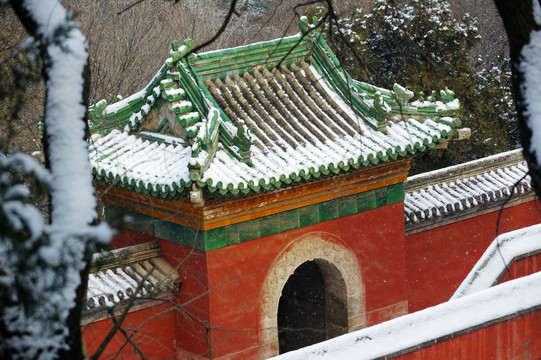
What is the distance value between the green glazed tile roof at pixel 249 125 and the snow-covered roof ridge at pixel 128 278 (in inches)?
28.7

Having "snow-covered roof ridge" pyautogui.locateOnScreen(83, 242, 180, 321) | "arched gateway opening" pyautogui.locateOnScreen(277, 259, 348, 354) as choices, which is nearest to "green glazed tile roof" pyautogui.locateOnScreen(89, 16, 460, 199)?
"snow-covered roof ridge" pyautogui.locateOnScreen(83, 242, 180, 321)

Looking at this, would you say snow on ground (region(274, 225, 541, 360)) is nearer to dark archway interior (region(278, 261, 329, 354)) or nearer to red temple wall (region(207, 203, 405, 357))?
red temple wall (region(207, 203, 405, 357))

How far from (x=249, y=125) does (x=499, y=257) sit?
8.44 feet

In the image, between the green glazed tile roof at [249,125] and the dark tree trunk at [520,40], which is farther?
the green glazed tile roof at [249,125]

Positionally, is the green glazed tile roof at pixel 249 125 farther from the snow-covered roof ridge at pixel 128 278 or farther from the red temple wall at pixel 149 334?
the red temple wall at pixel 149 334

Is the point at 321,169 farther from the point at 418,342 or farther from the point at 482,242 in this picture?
the point at 482,242

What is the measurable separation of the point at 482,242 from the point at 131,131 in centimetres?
454

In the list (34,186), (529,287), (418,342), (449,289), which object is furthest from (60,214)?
(449,289)

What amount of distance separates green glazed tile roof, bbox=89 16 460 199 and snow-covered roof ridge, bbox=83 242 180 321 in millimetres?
729

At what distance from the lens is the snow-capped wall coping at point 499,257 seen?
679 centimetres

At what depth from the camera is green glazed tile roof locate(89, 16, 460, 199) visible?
6.41m

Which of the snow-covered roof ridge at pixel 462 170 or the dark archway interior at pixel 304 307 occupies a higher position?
the snow-covered roof ridge at pixel 462 170

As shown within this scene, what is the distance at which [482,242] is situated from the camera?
925 centimetres

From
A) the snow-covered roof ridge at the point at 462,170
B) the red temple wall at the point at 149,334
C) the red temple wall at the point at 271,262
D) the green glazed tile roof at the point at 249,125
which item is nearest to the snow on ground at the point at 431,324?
the red temple wall at the point at 271,262
